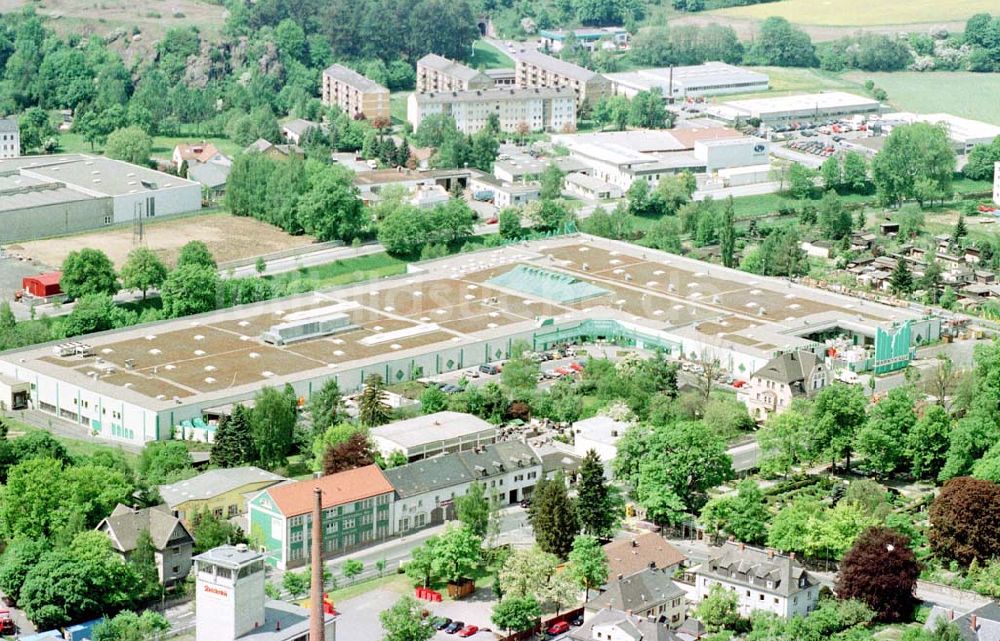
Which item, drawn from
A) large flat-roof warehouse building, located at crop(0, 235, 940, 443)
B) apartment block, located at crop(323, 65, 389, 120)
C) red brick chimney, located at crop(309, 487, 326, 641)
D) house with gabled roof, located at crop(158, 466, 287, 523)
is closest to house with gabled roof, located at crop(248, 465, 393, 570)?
house with gabled roof, located at crop(158, 466, 287, 523)

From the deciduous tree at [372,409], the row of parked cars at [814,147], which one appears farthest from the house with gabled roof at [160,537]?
the row of parked cars at [814,147]

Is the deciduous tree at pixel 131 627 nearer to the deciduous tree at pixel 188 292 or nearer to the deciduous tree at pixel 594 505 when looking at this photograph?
the deciduous tree at pixel 594 505

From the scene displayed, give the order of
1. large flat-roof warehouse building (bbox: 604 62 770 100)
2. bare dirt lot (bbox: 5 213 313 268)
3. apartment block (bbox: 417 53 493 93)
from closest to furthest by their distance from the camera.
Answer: bare dirt lot (bbox: 5 213 313 268), apartment block (bbox: 417 53 493 93), large flat-roof warehouse building (bbox: 604 62 770 100)

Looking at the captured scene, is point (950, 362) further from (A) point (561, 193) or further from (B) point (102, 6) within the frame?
(B) point (102, 6)

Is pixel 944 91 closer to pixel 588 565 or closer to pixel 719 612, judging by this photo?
pixel 588 565

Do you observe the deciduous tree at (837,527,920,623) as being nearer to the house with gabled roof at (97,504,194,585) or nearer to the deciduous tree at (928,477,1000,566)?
the deciduous tree at (928,477,1000,566)

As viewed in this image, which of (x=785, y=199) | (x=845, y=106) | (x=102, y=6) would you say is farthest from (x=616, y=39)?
(x=785, y=199)
